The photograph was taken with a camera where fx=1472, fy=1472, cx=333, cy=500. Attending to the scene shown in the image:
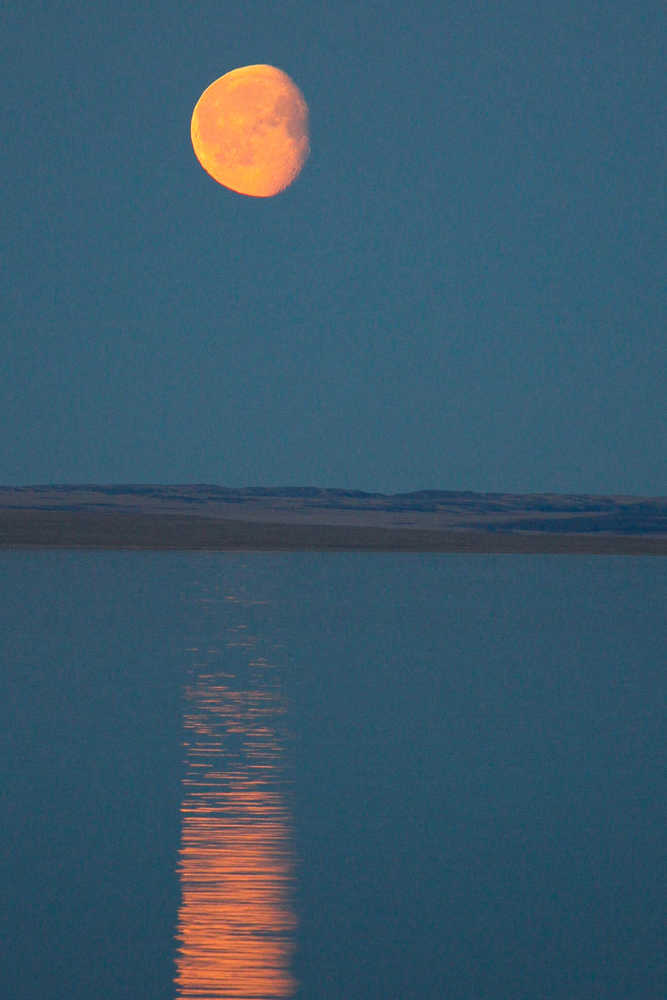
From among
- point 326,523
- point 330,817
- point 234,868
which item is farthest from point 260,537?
point 234,868

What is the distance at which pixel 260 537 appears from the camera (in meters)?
84.7

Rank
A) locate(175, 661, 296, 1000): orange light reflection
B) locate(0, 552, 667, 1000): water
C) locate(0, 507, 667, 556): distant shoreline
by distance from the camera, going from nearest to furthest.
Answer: locate(175, 661, 296, 1000): orange light reflection, locate(0, 552, 667, 1000): water, locate(0, 507, 667, 556): distant shoreline

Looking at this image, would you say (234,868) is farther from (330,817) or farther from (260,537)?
(260,537)

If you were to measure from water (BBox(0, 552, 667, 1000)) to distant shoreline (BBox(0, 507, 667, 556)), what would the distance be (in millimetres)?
51369

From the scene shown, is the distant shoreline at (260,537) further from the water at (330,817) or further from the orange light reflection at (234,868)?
the orange light reflection at (234,868)

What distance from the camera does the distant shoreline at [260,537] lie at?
7744cm

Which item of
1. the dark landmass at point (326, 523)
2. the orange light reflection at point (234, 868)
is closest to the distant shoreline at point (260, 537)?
the dark landmass at point (326, 523)

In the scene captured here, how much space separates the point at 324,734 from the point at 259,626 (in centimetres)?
1383

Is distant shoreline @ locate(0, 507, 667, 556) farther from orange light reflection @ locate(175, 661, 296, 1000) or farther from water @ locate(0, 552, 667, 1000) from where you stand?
orange light reflection @ locate(175, 661, 296, 1000)

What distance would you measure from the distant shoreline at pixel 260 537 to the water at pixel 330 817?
5137 centimetres

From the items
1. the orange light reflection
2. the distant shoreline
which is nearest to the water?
the orange light reflection

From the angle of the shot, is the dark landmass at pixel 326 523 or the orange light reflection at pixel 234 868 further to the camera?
the dark landmass at pixel 326 523

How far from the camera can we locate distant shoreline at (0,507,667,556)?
77.4 metres

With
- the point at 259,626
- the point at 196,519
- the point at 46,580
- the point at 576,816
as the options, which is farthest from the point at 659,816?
the point at 196,519
